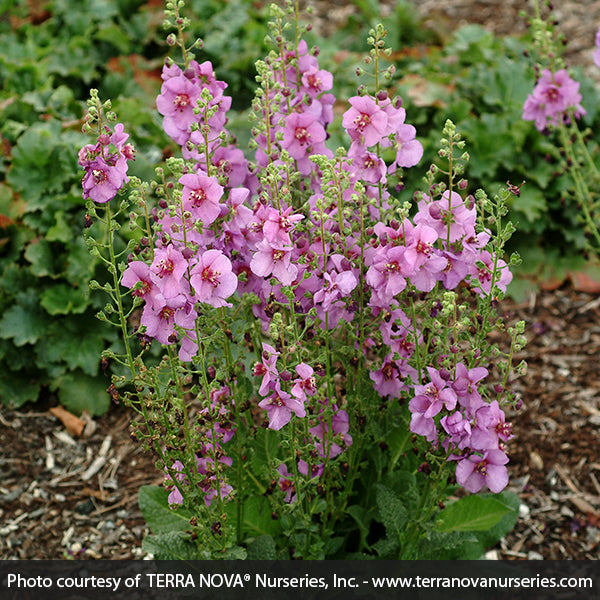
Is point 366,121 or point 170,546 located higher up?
point 366,121

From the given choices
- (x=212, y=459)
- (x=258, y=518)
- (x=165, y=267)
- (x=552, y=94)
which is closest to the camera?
(x=165, y=267)

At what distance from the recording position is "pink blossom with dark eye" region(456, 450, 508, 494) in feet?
6.22

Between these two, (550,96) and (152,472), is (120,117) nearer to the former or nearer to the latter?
(152,472)

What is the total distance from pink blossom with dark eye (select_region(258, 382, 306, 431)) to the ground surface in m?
1.35

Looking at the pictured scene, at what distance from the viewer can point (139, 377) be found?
1.87 m

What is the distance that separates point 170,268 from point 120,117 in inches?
106

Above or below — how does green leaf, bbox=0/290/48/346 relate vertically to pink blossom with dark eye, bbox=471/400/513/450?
below

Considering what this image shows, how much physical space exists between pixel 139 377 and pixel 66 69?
347 centimetres

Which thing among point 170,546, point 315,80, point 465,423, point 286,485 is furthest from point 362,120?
point 170,546

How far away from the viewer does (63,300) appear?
11.6 feet

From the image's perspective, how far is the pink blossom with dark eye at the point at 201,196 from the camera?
177 centimetres

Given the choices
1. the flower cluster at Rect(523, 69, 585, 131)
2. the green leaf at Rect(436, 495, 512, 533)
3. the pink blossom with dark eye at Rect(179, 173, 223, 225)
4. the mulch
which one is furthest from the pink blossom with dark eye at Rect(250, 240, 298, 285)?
the flower cluster at Rect(523, 69, 585, 131)

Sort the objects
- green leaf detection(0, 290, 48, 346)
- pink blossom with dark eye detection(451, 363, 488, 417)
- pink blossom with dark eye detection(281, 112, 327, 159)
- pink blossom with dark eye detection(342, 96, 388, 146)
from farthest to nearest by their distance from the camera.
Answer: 1. green leaf detection(0, 290, 48, 346)
2. pink blossom with dark eye detection(281, 112, 327, 159)
3. pink blossom with dark eye detection(342, 96, 388, 146)
4. pink blossom with dark eye detection(451, 363, 488, 417)

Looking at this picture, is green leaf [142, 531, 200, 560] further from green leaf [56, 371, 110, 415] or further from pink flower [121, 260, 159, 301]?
green leaf [56, 371, 110, 415]
